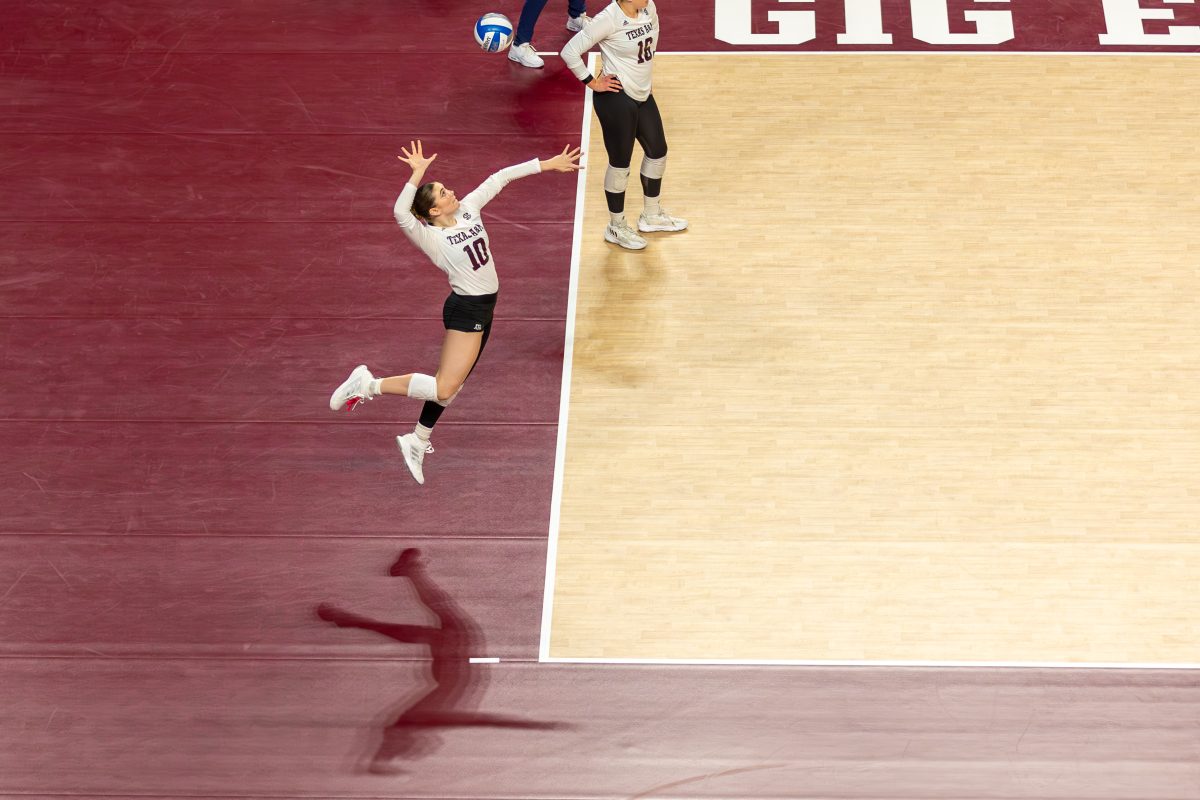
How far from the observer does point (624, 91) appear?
5.13m

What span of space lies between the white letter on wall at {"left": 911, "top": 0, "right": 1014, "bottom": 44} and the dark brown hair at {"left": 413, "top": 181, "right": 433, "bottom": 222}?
3366mm

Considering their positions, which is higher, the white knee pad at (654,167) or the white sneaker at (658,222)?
the white knee pad at (654,167)

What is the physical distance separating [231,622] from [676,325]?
223cm

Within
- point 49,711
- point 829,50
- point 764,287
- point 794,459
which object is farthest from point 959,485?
point 49,711

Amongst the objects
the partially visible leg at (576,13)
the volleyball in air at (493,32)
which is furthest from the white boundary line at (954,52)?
the volleyball in air at (493,32)

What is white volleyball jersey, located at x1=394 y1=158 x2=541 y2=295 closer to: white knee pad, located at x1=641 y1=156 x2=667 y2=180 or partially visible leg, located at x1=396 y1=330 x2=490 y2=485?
partially visible leg, located at x1=396 y1=330 x2=490 y2=485

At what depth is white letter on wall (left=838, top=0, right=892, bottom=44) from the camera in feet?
21.3

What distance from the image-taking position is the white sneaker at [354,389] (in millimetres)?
4785

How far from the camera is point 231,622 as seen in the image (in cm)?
454

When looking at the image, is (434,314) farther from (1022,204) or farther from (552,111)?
(1022,204)

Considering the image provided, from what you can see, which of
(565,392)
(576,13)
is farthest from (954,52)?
(565,392)

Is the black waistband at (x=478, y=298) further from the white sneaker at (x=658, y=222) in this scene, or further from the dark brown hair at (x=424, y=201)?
the white sneaker at (x=658, y=222)

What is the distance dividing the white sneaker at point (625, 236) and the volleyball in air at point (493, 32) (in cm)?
123

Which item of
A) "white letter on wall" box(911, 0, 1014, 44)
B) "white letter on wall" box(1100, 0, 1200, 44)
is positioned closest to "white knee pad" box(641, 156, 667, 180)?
"white letter on wall" box(911, 0, 1014, 44)
